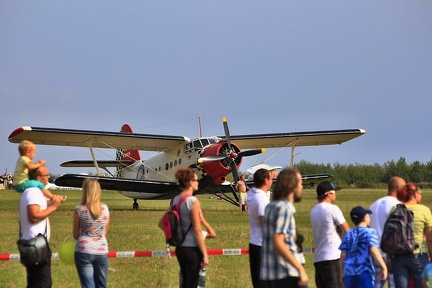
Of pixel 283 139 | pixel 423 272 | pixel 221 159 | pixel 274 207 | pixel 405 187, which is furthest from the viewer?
pixel 283 139

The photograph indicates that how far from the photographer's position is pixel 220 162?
86.8ft

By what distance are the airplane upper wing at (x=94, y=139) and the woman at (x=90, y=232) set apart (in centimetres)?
1985

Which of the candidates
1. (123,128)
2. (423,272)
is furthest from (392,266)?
(123,128)

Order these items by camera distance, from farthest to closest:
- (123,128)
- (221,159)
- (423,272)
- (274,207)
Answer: (123,128), (221,159), (423,272), (274,207)

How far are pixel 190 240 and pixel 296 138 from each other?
25.5 meters

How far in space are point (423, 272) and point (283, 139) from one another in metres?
25.4

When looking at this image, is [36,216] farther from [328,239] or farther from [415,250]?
[415,250]

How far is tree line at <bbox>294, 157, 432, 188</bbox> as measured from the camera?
2709 inches

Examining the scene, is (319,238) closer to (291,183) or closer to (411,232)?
(411,232)

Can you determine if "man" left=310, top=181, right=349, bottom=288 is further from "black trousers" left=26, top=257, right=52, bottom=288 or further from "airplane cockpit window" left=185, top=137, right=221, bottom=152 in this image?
"airplane cockpit window" left=185, top=137, right=221, bottom=152

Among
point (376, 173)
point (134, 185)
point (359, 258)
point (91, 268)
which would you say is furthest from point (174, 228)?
point (376, 173)

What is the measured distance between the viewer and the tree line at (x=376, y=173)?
68.8m

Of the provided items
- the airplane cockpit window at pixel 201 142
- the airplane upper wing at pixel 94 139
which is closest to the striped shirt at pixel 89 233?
the airplane upper wing at pixel 94 139

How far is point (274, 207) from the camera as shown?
18.0ft
